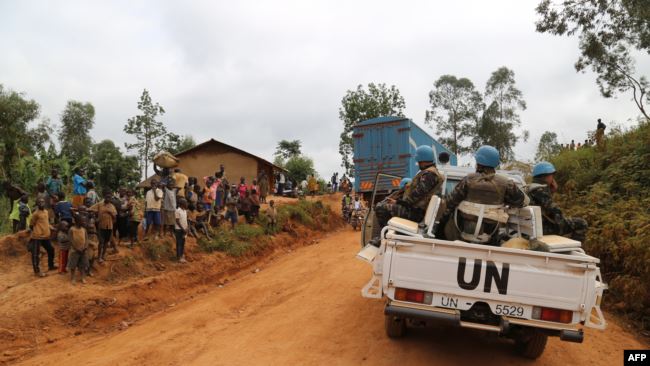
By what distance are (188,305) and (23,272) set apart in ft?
11.2

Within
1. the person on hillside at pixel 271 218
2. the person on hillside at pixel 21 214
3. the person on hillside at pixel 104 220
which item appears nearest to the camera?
the person on hillside at pixel 104 220

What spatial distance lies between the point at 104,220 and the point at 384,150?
9.39 meters

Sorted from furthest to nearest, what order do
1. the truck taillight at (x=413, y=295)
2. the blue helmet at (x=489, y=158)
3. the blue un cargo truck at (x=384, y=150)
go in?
the blue un cargo truck at (x=384, y=150) < the blue helmet at (x=489, y=158) < the truck taillight at (x=413, y=295)

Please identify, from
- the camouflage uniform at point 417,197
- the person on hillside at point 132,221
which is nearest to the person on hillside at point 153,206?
the person on hillside at point 132,221

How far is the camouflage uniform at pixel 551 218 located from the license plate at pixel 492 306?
57.8 inches

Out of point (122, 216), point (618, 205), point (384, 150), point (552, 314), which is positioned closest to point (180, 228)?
point (122, 216)

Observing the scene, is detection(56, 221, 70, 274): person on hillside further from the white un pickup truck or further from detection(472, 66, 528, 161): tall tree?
detection(472, 66, 528, 161): tall tree

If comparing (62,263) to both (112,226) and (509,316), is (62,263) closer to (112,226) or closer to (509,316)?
(112,226)

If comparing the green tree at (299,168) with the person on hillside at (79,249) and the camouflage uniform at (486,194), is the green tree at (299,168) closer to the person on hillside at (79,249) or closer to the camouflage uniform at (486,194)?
the person on hillside at (79,249)

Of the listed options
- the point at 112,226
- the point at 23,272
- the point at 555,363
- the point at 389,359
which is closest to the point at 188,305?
the point at 112,226

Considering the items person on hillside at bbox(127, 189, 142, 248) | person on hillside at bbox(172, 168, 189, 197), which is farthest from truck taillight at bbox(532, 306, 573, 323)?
person on hillside at bbox(172, 168, 189, 197)

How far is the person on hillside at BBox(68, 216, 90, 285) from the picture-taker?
917 centimetres

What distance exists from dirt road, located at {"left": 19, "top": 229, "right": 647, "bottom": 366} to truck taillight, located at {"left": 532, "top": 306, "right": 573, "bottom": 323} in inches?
46.9

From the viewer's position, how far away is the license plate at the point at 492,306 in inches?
169
